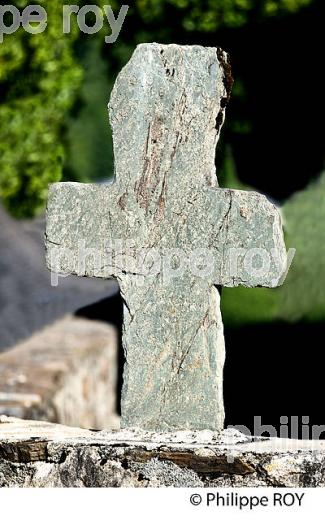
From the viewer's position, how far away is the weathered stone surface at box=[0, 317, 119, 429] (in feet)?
20.0

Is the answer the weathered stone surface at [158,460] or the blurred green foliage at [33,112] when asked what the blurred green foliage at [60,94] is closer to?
the blurred green foliage at [33,112]

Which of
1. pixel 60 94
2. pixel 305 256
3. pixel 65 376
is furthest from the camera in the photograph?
pixel 60 94

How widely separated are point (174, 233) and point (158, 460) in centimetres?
59

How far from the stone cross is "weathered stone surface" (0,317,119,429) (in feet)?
6.62

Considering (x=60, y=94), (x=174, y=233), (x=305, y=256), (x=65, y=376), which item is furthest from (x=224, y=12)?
(x=174, y=233)

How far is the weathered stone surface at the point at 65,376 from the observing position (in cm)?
610

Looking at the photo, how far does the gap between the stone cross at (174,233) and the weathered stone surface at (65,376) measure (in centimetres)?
202

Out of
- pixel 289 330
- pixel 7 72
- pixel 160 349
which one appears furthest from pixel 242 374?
pixel 160 349

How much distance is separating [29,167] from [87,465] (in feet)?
12.9

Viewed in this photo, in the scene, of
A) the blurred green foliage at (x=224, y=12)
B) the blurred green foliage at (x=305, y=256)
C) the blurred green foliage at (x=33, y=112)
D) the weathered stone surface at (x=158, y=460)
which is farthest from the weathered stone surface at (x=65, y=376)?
the weathered stone surface at (x=158, y=460)

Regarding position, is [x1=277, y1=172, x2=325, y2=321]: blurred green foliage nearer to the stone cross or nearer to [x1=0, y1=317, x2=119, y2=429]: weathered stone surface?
[x1=0, y1=317, x2=119, y2=429]: weathered stone surface

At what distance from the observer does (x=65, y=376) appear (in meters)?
6.71

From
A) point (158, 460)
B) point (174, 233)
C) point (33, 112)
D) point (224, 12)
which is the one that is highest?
point (224, 12)

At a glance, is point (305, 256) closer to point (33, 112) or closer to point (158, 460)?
point (33, 112)
